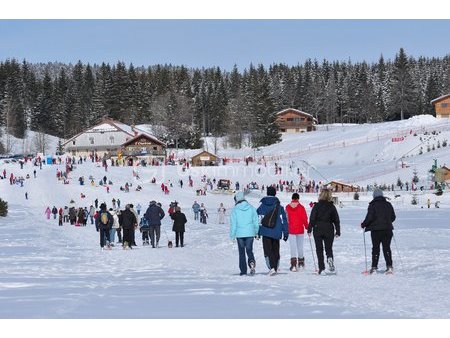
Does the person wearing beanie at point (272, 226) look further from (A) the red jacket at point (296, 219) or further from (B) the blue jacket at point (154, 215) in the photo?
(B) the blue jacket at point (154, 215)

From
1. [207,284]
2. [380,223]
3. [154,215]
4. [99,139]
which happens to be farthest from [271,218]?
[99,139]

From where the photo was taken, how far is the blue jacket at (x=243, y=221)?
32.2 feet

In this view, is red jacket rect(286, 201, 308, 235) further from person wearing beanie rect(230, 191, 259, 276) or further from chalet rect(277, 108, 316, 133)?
chalet rect(277, 108, 316, 133)

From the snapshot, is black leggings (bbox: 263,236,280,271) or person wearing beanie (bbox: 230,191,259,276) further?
person wearing beanie (bbox: 230,191,259,276)

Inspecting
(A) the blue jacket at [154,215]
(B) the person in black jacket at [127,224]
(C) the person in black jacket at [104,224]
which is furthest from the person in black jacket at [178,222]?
(C) the person in black jacket at [104,224]

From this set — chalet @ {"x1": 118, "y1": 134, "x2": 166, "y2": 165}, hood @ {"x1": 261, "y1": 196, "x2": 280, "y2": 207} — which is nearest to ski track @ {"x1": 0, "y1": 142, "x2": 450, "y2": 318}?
hood @ {"x1": 261, "y1": 196, "x2": 280, "y2": 207}

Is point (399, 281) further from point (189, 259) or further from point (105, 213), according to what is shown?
point (105, 213)

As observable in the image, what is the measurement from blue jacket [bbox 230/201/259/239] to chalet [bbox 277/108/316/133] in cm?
8736

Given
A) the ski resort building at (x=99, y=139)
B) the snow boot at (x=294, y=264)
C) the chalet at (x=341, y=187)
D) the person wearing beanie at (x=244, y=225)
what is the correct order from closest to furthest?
the person wearing beanie at (x=244, y=225), the snow boot at (x=294, y=264), the chalet at (x=341, y=187), the ski resort building at (x=99, y=139)

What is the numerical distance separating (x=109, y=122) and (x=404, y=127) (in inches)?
1465

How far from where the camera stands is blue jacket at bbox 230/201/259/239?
9.80m

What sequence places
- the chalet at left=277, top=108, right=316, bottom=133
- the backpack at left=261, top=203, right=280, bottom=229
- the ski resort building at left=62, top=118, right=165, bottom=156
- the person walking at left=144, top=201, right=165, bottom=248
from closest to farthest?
the backpack at left=261, top=203, right=280, bottom=229, the person walking at left=144, top=201, right=165, bottom=248, the ski resort building at left=62, top=118, right=165, bottom=156, the chalet at left=277, top=108, right=316, bottom=133

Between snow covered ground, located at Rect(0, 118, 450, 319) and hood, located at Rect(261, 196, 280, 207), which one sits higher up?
hood, located at Rect(261, 196, 280, 207)

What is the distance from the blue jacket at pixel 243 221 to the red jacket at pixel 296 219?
72 centimetres
